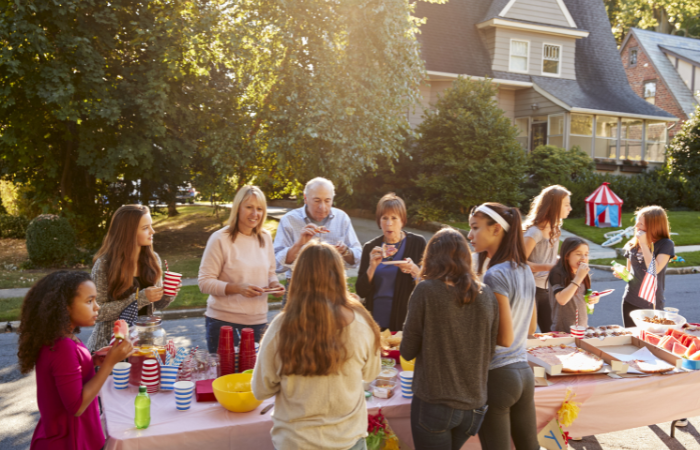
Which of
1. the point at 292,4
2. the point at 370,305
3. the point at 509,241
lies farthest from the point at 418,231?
the point at 509,241

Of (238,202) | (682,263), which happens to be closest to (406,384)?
(238,202)

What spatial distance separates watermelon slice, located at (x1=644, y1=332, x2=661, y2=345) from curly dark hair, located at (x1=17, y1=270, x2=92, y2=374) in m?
4.31

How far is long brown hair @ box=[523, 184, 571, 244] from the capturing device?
4.85 metres

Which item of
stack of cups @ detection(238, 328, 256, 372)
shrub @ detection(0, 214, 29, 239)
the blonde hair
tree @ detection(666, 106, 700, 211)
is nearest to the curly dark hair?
stack of cups @ detection(238, 328, 256, 372)

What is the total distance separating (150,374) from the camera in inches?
125

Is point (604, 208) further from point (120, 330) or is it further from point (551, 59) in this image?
point (120, 330)

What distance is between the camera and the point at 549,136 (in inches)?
925

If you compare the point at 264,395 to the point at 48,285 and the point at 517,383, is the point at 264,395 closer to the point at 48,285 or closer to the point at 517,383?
the point at 48,285

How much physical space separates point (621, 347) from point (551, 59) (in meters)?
22.5

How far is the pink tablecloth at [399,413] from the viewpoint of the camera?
9.12 feet

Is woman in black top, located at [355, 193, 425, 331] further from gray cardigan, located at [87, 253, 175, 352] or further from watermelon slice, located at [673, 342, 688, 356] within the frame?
watermelon slice, located at [673, 342, 688, 356]

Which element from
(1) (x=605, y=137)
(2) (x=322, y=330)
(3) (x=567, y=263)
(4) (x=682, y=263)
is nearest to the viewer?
(2) (x=322, y=330)

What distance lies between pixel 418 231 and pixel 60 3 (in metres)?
11.9

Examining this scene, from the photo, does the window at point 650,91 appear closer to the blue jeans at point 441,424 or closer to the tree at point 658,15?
the tree at point 658,15
